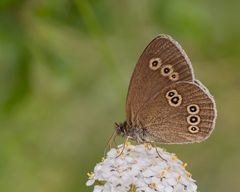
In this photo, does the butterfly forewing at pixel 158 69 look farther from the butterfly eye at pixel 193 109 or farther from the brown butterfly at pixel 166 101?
the butterfly eye at pixel 193 109

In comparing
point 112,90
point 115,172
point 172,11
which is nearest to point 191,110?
point 115,172

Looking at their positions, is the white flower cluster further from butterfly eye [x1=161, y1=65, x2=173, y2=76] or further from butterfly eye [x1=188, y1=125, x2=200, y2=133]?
butterfly eye [x1=161, y1=65, x2=173, y2=76]

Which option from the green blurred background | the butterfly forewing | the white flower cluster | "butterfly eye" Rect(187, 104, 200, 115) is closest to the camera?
the white flower cluster

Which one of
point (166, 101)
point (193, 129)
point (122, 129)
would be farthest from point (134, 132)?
point (193, 129)

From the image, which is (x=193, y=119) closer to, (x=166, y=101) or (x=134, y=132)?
(x=166, y=101)

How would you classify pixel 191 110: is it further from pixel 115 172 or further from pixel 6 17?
pixel 6 17

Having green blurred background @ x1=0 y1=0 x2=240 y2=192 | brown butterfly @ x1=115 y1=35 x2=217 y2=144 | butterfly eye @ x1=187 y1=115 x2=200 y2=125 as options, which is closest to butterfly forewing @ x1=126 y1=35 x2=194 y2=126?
brown butterfly @ x1=115 y1=35 x2=217 y2=144
